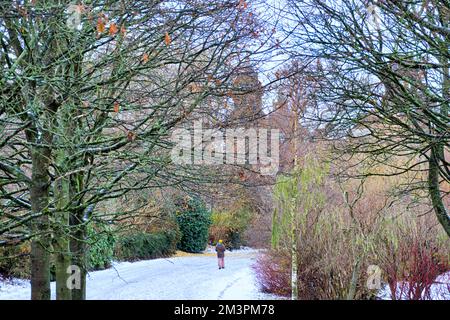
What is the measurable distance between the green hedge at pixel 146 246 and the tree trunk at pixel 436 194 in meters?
13.5

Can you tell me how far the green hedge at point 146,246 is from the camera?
67.4 ft

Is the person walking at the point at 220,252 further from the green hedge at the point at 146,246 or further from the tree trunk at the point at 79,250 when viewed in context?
the tree trunk at the point at 79,250

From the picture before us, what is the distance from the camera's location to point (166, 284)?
14727 millimetres

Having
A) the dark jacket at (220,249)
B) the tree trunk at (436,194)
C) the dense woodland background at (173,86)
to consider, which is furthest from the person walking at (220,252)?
the tree trunk at (436,194)

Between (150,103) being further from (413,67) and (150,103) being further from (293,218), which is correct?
(293,218)

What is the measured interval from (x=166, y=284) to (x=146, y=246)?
8362 millimetres

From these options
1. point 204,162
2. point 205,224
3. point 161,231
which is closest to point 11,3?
point 204,162

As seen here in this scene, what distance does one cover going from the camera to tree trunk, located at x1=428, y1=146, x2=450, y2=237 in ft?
21.7

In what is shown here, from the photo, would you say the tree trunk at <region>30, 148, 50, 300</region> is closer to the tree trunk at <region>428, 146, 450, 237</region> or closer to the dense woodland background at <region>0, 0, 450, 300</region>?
the dense woodland background at <region>0, 0, 450, 300</region>

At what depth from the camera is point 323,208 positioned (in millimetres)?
12109

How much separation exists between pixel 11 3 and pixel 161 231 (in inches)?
796

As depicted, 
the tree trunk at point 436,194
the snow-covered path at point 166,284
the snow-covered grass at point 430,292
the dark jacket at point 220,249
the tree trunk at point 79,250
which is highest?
the tree trunk at point 436,194

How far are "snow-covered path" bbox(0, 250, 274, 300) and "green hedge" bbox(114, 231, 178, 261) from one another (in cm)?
65

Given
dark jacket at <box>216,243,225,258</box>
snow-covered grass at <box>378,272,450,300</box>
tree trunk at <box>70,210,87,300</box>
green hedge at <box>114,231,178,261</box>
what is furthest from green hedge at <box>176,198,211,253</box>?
tree trunk at <box>70,210,87,300</box>
